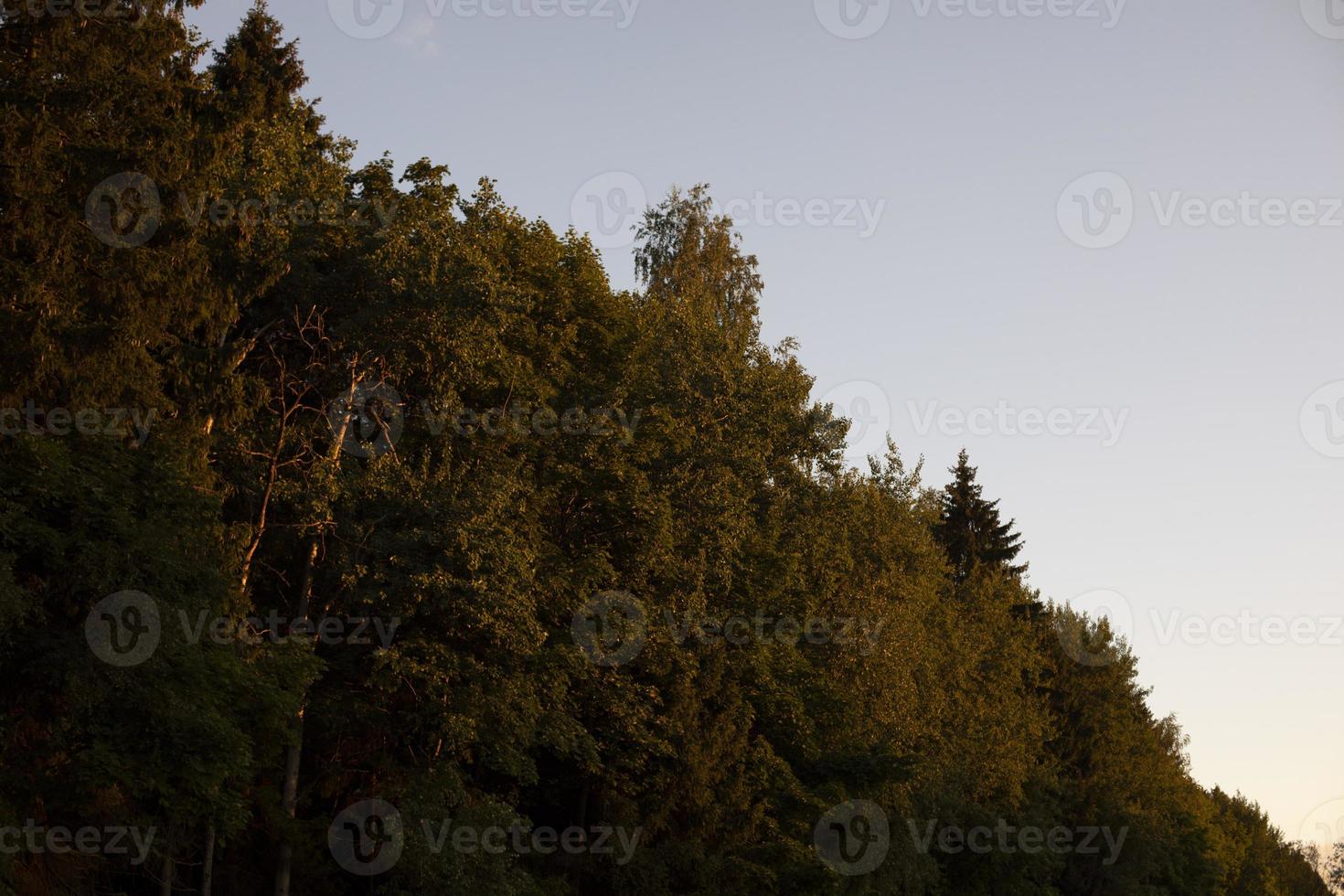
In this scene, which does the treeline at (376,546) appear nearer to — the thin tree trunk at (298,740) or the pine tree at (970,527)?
the thin tree trunk at (298,740)

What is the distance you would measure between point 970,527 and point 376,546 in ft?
259

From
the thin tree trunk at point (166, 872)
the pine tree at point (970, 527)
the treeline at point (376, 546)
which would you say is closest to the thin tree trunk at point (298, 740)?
the treeline at point (376, 546)

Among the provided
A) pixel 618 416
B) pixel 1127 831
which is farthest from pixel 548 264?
pixel 1127 831

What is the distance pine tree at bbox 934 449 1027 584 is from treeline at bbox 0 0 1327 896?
1980 inches

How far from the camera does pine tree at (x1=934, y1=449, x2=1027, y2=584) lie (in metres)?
98.8

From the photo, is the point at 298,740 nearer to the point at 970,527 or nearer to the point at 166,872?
the point at 166,872

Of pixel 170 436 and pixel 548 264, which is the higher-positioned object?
pixel 548 264

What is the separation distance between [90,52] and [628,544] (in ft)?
60.3

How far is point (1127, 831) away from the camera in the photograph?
75.1 meters

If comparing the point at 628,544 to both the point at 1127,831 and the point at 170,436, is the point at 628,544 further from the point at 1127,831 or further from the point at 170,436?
the point at 1127,831

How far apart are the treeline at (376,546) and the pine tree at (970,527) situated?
50290 millimetres

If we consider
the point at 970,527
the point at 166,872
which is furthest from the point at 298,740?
the point at 970,527

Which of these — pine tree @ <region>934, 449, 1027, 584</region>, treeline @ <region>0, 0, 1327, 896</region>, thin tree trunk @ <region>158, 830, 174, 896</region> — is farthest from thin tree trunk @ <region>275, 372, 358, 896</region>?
pine tree @ <region>934, 449, 1027, 584</region>

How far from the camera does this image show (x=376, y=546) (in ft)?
93.0
